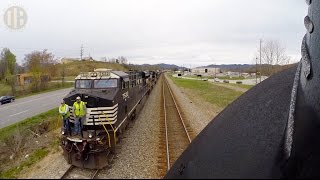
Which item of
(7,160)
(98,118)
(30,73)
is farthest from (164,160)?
(30,73)

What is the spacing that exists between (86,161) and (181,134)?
6311 mm

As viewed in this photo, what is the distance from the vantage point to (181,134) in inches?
593

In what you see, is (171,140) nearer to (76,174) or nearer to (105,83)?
(105,83)

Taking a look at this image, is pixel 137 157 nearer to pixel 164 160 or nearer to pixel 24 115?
pixel 164 160

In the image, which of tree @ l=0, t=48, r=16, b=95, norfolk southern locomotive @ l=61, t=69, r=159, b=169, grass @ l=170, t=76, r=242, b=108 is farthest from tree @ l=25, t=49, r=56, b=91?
norfolk southern locomotive @ l=61, t=69, r=159, b=169

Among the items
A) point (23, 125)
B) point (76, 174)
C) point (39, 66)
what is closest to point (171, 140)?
point (76, 174)

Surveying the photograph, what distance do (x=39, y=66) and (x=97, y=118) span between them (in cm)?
5222

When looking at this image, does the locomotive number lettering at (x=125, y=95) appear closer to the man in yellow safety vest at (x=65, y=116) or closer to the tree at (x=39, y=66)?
the man in yellow safety vest at (x=65, y=116)

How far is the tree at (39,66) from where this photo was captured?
58156 mm

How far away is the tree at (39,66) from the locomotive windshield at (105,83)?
163 feet

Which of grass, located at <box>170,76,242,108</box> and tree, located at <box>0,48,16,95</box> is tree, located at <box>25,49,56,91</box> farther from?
grass, located at <box>170,76,242,108</box>

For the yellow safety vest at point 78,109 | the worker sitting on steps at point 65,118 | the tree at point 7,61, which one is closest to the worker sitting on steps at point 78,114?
the yellow safety vest at point 78,109

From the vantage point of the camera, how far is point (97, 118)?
37.9ft

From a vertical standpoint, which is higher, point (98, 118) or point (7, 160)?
point (98, 118)
